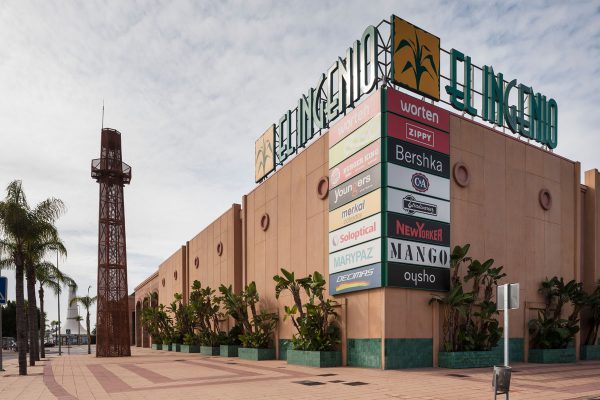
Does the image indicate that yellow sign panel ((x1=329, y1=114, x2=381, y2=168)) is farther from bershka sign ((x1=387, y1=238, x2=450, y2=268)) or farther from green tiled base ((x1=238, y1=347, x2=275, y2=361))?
green tiled base ((x1=238, y1=347, x2=275, y2=361))

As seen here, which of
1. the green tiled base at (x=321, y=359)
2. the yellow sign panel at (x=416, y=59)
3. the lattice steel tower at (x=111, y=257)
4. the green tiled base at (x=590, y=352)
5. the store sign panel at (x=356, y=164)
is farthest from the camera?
the lattice steel tower at (x=111, y=257)

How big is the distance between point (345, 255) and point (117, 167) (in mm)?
22621

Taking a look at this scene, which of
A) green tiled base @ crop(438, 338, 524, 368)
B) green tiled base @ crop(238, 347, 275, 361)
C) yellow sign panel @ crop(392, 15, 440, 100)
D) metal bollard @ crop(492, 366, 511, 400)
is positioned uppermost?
yellow sign panel @ crop(392, 15, 440, 100)

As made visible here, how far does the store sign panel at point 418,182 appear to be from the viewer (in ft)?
63.5

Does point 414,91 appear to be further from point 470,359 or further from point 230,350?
point 230,350

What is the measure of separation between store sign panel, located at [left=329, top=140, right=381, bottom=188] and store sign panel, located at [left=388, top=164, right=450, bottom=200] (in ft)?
2.71

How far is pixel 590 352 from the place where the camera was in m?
25.4

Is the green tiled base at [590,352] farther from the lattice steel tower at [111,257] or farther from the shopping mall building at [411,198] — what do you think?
the lattice steel tower at [111,257]

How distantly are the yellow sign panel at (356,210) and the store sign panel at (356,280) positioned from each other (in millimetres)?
1954

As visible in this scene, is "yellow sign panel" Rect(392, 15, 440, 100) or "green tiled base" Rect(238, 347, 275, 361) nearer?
"yellow sign panel" Rect(392, 15, 440, 100)

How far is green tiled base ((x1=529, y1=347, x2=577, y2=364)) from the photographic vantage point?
2256cm

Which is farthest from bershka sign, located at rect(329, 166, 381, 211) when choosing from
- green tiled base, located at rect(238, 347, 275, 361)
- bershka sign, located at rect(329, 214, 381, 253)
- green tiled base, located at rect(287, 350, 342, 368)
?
green tiled base, located at rect(238, 347, 275, 361)

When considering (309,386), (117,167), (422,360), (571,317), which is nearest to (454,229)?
(422,360)

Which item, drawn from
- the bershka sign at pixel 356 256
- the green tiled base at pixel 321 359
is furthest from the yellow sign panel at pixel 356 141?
the green tiled base at pixel 321 359
